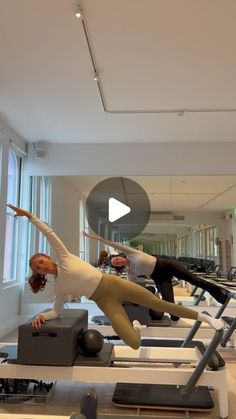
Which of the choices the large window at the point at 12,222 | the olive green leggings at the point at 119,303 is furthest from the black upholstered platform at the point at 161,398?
the large window at the point at 12,222

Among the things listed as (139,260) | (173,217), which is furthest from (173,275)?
(173,217)

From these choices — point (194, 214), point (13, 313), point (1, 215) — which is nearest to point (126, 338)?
point (1, 215)

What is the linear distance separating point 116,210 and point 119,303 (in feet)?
11.1

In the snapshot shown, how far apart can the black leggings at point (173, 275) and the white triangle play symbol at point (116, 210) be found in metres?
2.21

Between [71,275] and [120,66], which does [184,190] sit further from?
[71,275]

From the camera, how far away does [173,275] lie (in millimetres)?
3947

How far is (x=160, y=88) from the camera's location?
3.95 meters

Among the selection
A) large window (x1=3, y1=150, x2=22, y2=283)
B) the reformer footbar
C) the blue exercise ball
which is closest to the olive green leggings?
the blue exercise ball

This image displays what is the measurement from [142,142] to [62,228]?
6.38 ft

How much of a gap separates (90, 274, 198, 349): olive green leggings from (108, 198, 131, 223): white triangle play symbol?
3.30 meters

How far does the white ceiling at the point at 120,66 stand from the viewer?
2732 millimetres

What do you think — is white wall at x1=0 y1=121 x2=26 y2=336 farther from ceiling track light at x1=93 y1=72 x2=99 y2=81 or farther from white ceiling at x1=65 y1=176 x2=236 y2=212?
ceiling track light at x1=93 y1=72 x2=99 y2=81

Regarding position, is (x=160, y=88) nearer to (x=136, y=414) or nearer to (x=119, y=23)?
(x=119, y=23)
